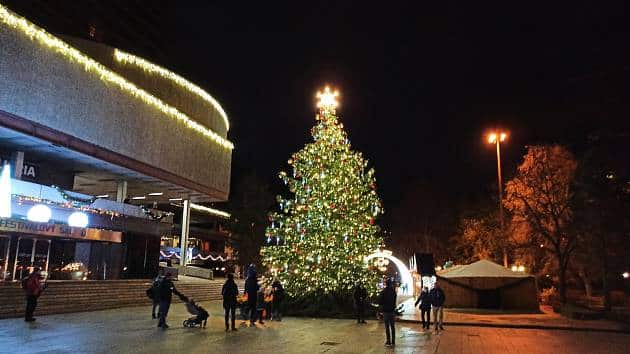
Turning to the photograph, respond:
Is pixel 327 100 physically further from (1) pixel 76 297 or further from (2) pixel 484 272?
(1) pixel 76 297

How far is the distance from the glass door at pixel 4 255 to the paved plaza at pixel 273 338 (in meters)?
10.3

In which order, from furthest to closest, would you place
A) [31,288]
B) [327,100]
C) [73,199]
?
[73,199]
[327,100]
[31,288]

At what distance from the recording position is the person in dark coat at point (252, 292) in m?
16.1

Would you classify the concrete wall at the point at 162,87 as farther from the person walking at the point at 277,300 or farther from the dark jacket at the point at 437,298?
the dark jacket at the point at 437,298

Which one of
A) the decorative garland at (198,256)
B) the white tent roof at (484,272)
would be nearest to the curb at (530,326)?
the white tent roof at (484,272)

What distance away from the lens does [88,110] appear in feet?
93.5

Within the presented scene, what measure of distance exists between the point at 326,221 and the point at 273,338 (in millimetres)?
7802

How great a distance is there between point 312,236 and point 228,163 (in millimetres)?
27740

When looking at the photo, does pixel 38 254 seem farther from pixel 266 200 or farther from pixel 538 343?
pixel 266 200

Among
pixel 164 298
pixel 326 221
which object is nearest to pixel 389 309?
pixel 164 298

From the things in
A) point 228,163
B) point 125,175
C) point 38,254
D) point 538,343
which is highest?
point 228,163

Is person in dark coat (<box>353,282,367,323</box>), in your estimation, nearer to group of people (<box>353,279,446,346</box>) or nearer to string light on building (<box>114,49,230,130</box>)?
group of people (<box>353,279,446,346</box>)

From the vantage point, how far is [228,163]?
153 ft

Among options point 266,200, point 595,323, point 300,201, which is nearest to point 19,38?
point 300,201
